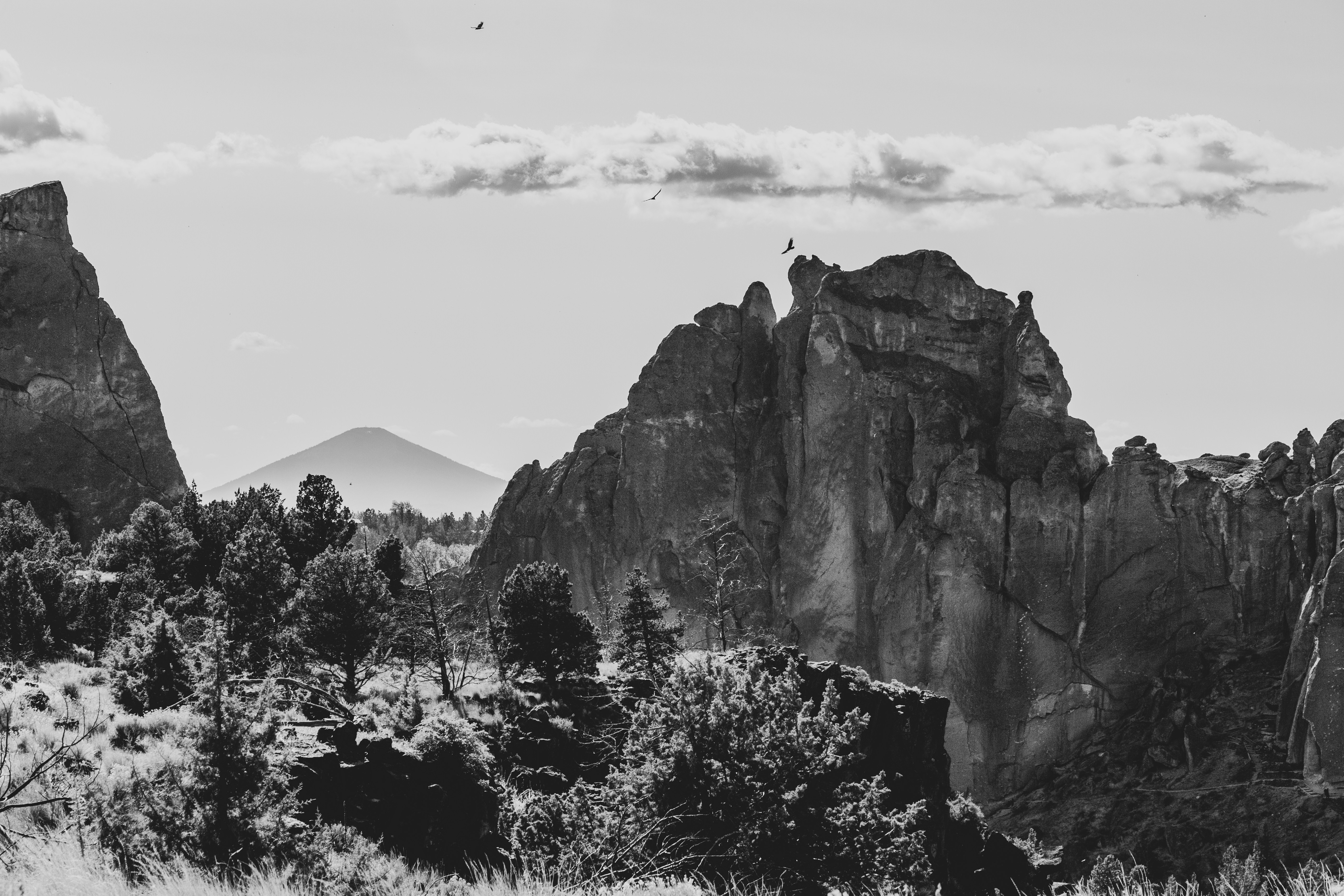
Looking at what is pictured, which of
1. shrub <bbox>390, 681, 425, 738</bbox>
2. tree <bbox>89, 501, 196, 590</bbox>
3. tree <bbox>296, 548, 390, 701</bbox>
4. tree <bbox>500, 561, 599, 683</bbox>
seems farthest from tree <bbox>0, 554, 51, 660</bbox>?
tree <bbox>500, 561, 599, 683</bbox>

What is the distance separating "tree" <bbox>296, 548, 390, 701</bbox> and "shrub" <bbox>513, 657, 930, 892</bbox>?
20.4 metres

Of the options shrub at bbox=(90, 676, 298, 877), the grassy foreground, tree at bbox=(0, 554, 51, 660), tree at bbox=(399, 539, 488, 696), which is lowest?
tree at bbox=(399, 539, 488, 696)

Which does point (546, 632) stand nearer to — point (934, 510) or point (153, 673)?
point (153, 673)

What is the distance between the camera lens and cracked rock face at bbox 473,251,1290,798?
351 ft

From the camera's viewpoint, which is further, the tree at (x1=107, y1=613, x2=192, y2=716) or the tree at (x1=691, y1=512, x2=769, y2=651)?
the tree at (x1=691, y1=512, x2=769, y2=651)

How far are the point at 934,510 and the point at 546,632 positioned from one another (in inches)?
2415

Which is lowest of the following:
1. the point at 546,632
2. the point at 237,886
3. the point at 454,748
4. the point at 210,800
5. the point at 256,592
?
the point at 454,748

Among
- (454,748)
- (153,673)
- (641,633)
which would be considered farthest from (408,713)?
(641,633)

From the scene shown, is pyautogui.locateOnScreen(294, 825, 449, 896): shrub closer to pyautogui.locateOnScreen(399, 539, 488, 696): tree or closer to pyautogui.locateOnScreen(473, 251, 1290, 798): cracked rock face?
pyautogui.locateOnScreen(399, 539, 488, 696): tree

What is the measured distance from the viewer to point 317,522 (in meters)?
78.2

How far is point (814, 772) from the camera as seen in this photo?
→ 107 feet

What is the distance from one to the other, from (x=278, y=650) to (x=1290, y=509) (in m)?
72.8

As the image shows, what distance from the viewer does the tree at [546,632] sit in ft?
193

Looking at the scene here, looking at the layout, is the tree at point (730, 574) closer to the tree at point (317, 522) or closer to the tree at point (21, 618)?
the tree at point (317, 522)
